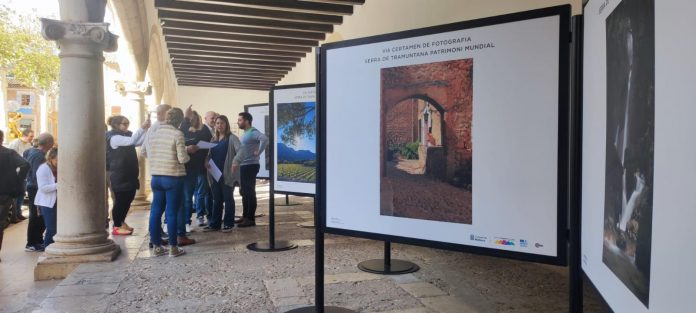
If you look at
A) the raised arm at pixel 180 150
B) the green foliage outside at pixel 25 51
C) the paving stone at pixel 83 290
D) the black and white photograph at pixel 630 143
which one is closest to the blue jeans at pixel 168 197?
the raised arm at pixel 180 150

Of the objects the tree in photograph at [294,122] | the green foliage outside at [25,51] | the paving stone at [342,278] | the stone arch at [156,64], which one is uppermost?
the green foliage outside at [25,51]

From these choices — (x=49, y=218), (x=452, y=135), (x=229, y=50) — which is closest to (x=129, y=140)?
(x=49, y=218)

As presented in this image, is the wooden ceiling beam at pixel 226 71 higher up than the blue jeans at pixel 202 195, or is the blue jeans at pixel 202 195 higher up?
the wooden ceiling beam at pixel 226 71

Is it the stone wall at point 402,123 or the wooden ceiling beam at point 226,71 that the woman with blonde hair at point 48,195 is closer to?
the stone wall at point 402,123

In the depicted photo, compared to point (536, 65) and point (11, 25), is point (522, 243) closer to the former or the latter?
point (536, 65)

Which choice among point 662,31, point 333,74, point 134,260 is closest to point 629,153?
point 662,31

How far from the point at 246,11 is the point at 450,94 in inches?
294

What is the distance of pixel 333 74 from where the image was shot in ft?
8.07

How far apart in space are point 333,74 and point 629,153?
63.2 inches

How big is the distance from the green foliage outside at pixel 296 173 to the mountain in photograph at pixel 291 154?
0.20 feet

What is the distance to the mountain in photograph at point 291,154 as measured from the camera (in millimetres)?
4969

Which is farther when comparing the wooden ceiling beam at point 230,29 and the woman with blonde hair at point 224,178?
the wooden ceiling beam at point 230,29

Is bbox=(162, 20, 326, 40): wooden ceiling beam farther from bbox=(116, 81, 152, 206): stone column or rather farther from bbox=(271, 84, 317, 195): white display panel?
bbox=(271, 84, 317, 195): white display panel

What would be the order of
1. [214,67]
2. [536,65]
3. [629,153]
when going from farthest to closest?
[214,67], [536,65], [629,153]
